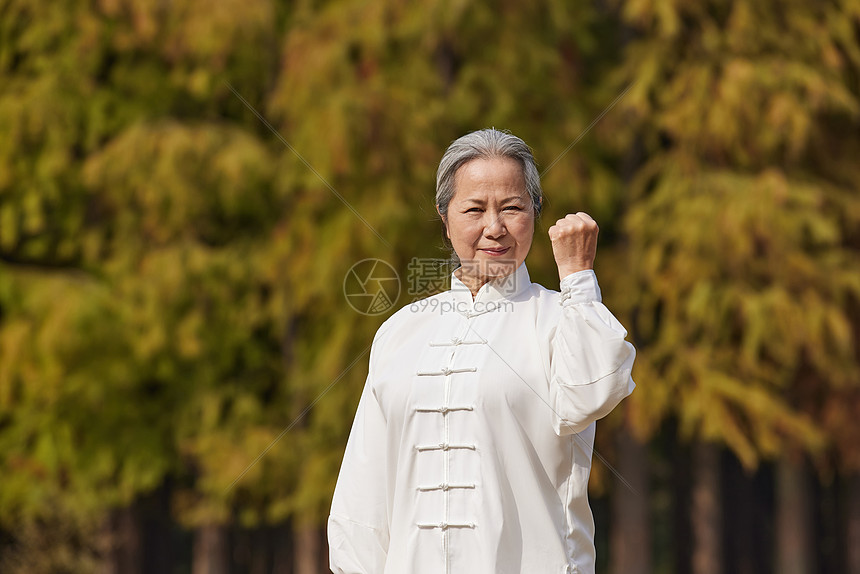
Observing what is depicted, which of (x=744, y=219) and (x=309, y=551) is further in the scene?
(x=309, y=551)

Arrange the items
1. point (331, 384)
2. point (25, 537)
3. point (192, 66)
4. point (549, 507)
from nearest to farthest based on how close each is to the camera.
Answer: point (549, 507) → point (331, 384) → point (192, 66) → point (25, 537)

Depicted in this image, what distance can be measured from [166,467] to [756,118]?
17.7 ft

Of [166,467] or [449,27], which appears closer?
[449,27]

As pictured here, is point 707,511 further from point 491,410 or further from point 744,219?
point 491,410

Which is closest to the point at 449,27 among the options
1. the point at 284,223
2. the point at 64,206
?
the point at 284,223

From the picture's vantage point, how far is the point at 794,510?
381 inches

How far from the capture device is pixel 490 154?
213cm

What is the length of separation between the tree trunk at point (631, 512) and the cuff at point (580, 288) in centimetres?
688

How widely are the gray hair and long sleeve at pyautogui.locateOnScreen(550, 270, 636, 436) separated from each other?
0.93ft

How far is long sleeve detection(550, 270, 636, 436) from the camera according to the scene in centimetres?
188

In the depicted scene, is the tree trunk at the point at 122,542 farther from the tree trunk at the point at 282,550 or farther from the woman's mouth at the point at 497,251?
the woman's mouth at the point at 497,251

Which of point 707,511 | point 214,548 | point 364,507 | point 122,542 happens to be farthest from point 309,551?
point 364,507

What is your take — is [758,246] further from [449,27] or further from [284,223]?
[284,223]

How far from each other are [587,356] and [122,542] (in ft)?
27.8
